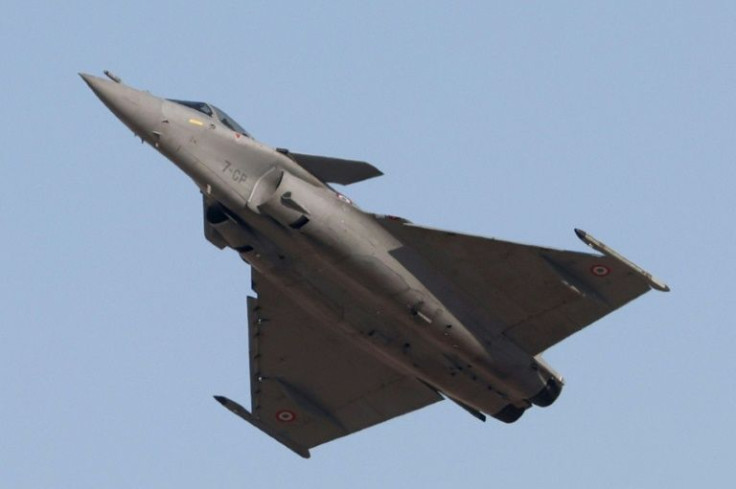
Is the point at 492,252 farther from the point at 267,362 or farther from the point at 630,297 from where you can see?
the point at 267,362

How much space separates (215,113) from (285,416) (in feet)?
29.5

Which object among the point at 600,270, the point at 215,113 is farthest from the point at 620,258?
the point at 215,113

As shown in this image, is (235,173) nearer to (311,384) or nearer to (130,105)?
(130,105)

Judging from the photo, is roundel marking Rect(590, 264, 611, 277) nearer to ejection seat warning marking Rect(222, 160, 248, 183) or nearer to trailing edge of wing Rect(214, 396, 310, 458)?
ejection seat warning marking Rect(222, 160, 248, 183)

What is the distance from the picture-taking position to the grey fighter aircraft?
29062 mm

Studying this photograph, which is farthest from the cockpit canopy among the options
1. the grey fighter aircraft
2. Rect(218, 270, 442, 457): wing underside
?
Rect(218, 270, 442, 457): wing underside

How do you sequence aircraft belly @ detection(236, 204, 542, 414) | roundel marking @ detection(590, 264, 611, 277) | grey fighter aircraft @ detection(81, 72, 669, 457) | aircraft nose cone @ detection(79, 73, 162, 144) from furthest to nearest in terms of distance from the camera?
roundel marking @ detection(590, 264, 611, 277)
aircraft belly @ detection(236, 204, 542, 414)
grey fighter aircraft @ detection(81, 72, 669, 457)
aircraft nose cone @ detection(79, 73, 162, 144)

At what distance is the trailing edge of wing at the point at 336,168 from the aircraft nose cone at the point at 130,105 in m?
2.75

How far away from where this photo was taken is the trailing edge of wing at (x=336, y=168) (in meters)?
29.6

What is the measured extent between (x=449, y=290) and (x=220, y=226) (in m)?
5.00

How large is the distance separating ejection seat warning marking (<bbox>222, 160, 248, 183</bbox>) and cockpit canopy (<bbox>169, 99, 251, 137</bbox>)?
100cm

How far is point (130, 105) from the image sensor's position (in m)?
28.8

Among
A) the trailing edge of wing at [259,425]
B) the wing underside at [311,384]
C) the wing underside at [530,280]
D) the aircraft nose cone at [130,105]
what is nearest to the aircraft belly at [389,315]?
the wing underside at [530,280]

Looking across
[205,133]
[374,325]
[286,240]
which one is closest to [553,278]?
[374,325]
